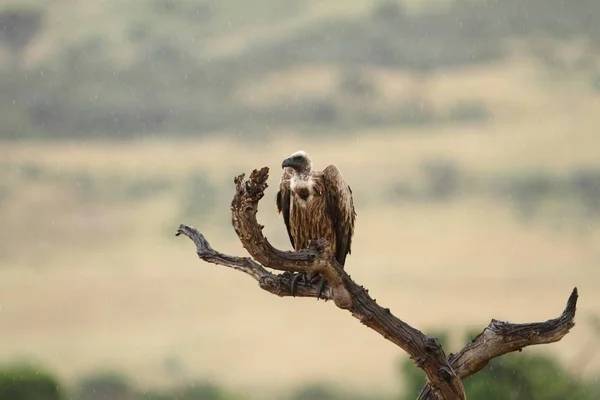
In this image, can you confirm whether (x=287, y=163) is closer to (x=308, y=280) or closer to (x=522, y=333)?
(x=308, y=280)

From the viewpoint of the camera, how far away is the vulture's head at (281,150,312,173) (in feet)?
39.5

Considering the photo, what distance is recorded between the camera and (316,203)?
39.9ft

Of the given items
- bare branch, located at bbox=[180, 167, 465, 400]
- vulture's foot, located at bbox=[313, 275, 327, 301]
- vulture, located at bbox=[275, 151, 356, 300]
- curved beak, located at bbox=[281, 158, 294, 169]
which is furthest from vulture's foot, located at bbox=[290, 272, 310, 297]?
curved beak, located at bbox=[281, 158, 294, 169]

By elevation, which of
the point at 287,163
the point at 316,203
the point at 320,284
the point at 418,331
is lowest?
the point at 418,331

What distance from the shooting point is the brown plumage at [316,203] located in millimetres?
12148

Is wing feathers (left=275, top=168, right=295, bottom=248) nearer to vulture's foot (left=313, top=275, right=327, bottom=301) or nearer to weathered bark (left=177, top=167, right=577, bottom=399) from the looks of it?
weathered bark (left=177, top=167, right=577, bottom=399)

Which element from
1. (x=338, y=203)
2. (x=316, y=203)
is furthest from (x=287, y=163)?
(x=338, y=203)

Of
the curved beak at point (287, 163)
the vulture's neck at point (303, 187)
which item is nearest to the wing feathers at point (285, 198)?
the vulture's neck at point (303, 187)

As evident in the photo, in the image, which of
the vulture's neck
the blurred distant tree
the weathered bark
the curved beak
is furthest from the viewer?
the blurred distant tree

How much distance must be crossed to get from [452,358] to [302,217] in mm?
2307

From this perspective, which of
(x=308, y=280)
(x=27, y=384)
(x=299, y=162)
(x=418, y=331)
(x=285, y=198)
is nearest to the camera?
(x=418, y=331)

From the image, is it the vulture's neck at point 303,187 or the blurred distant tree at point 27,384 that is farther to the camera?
the blurred distant tree at point 27,384

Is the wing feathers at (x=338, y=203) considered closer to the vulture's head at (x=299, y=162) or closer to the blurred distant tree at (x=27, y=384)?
the vulture's head at (x=299, y=162)

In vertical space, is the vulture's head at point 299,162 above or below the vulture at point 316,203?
above
